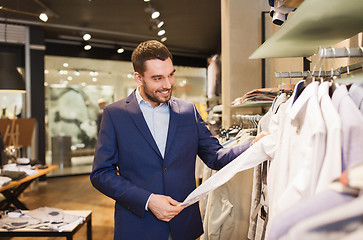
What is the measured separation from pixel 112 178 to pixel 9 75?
3726 millimetres

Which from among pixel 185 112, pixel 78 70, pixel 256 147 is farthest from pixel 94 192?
pixel 256 147

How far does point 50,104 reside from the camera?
28.0ft

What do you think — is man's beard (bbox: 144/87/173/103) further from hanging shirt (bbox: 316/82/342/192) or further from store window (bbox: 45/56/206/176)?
store window (bbox: 45/56/206/176)

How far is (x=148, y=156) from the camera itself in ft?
5.66

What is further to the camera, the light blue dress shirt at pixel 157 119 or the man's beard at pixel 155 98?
the light blue dress shirt at pixel 157 119

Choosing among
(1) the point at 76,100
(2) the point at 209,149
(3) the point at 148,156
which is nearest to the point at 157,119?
(3) the point at 148,156

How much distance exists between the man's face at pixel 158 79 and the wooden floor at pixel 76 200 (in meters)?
2.93

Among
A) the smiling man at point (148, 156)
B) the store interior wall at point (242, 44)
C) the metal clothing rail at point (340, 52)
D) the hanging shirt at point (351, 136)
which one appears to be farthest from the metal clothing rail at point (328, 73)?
the store interior wall at point (242, 44)

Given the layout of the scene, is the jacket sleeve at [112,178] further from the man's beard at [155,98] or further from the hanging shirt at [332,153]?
the hanging shirt at [332,153]

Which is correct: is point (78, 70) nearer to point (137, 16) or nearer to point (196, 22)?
point (137, 16)

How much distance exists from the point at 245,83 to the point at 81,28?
17.5 ft

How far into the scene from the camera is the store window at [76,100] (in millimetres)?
8500

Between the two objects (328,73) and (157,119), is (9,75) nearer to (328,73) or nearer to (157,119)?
(157,119)

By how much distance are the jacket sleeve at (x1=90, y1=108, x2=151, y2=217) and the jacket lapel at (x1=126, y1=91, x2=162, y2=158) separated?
12 centimetres
